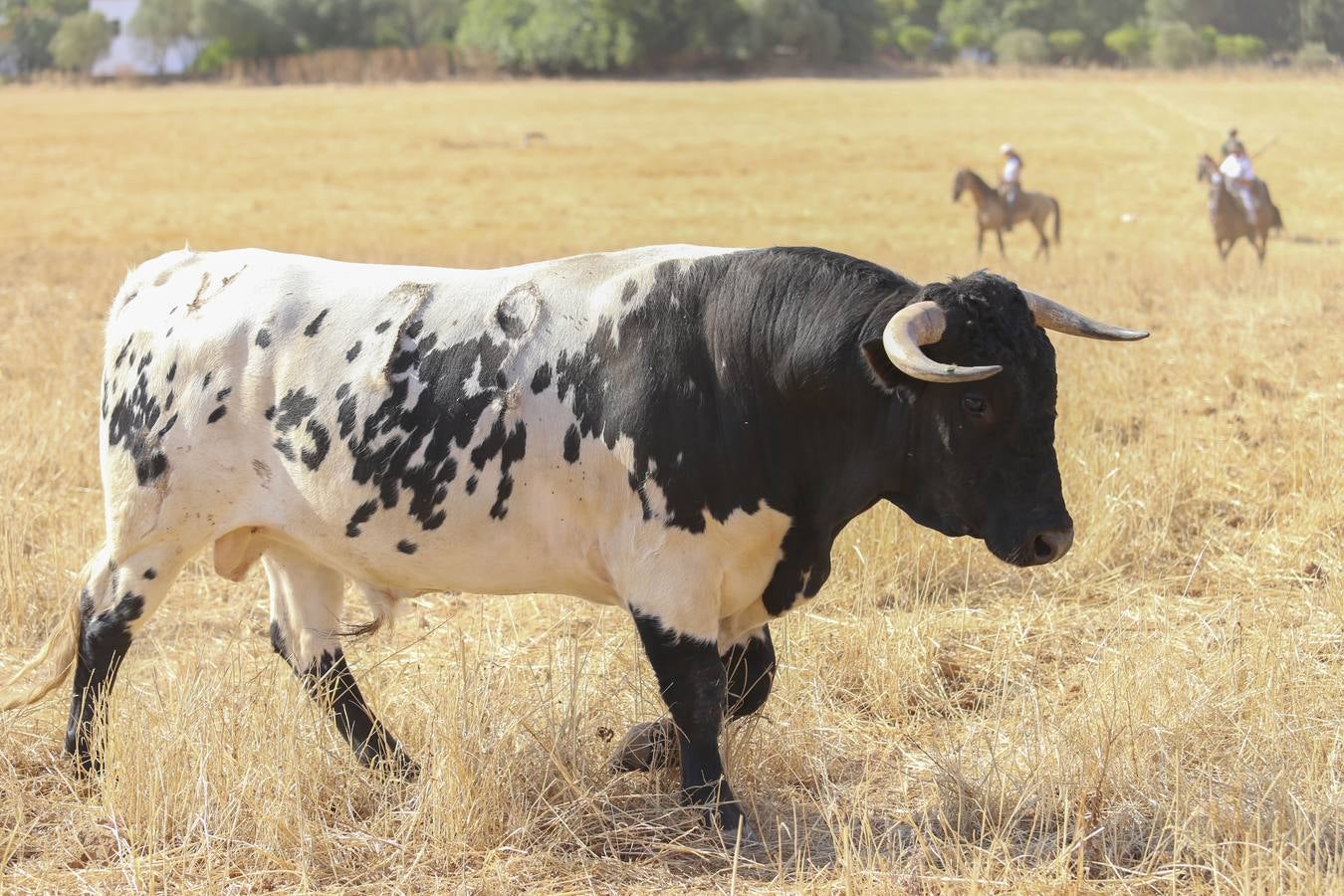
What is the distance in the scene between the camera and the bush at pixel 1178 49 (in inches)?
2975

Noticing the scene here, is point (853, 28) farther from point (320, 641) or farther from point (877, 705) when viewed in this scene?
point (320, 641)

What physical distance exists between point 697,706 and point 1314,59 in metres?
65.2

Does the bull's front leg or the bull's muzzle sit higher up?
the bull's muzzle

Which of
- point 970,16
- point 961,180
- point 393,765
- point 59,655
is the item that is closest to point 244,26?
point 970,16

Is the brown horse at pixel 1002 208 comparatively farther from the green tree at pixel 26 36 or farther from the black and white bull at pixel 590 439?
the green tree at pixel 26 36

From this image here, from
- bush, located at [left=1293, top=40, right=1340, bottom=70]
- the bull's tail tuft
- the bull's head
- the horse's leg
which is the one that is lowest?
the horse's leg

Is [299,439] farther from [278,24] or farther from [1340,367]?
[278,24]

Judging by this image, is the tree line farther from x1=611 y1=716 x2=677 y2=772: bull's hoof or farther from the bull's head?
x1=611 y1=716 x2=677 y2=772: bull's hoof

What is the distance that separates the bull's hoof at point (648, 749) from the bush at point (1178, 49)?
75.8 metres

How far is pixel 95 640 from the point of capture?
4.90 m

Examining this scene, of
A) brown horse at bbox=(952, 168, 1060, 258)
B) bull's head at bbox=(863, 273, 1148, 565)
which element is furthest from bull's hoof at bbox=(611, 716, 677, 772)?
brown horse at bbox=(952, 168, 1060, 258)

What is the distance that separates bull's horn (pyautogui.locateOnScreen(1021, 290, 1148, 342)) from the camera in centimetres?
426

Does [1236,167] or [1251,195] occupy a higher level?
[1236,167]

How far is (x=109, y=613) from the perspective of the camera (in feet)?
16.1
